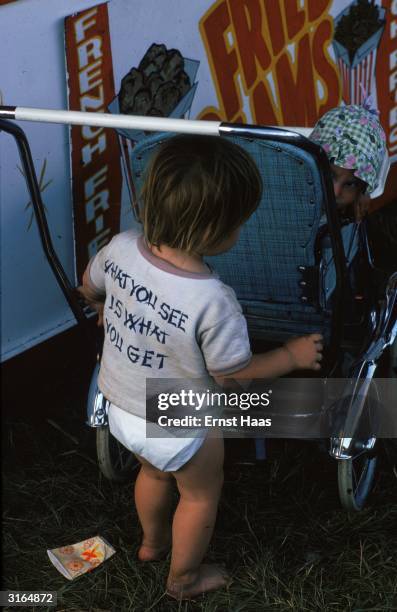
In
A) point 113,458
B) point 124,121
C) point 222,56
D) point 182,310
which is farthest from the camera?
point 222,56

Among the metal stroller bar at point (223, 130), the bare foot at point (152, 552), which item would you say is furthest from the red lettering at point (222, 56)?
the bare foot at point (152, 552)

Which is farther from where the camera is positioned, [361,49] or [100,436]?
[361,49]

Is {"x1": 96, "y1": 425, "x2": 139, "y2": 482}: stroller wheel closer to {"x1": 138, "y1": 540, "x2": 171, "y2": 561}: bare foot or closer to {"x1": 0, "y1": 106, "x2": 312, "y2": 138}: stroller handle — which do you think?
{"x1": 138, "y1": 540, "x2": 171, "y2": 561}: bare foot

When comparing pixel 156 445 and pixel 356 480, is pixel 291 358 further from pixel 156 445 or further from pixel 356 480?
pixel 356 480

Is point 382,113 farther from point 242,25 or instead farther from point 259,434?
point 259,434

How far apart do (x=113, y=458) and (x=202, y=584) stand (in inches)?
19.4

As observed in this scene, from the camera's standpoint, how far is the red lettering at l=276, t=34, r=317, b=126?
373 centimetres

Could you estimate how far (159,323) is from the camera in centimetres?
201

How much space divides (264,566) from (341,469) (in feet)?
1.20

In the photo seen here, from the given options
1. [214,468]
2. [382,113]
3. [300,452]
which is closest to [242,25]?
[382,113]

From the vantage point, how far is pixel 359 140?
248 centimetres

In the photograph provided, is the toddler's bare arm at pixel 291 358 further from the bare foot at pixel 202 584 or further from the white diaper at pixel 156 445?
the bare foot at pixel 202 584

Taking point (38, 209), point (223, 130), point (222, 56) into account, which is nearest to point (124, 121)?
point (223, 130)

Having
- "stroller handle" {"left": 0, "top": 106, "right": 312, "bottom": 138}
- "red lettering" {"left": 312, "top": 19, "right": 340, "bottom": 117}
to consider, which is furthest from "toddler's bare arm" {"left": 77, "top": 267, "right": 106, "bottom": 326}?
"red lettering" {"left": 312, "top": 19, "right": 340, "bottom": 117}
